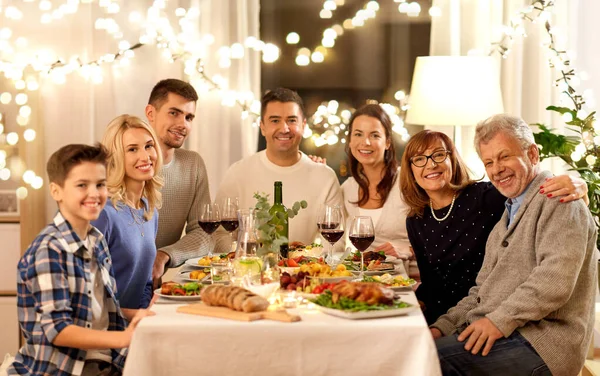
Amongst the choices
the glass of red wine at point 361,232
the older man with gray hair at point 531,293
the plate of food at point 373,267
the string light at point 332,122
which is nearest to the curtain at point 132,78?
the string light at point 332,122

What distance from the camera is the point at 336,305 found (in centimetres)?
215

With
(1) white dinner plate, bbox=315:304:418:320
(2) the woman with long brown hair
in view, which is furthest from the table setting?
(2) the woman with long brown hair

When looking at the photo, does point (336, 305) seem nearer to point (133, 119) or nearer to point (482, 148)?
point (482, 148)

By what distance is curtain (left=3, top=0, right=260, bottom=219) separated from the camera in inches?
193

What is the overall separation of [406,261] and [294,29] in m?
2.21

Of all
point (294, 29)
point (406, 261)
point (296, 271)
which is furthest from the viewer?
point (294, 29)

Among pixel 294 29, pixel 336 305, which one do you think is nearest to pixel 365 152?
pixel 294 29

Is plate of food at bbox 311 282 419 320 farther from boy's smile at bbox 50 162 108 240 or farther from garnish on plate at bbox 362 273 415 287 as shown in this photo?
boy's smile at bbox 50 162 108 240

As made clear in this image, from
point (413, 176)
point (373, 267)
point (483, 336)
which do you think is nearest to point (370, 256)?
point (373, 267)

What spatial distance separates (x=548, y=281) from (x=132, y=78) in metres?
3.24

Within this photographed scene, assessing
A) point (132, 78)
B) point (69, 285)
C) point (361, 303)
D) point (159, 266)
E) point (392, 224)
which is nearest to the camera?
point (361, 303)

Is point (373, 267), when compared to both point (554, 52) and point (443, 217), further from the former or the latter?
point (554, 52)

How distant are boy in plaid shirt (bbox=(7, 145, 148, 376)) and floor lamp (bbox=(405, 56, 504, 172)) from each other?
247 centimetres

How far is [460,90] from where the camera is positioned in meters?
4.40
